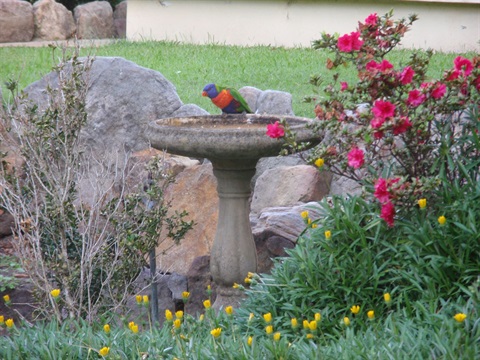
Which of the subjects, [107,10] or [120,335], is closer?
[120,335]

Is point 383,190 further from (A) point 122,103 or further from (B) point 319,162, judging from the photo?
(A) point 122,103

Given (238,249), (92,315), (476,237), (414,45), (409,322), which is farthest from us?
(414,45)

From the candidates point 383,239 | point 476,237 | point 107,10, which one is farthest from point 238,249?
point 107,10

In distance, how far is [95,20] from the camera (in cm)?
1563

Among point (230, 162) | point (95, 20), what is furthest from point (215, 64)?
point (230, 162)

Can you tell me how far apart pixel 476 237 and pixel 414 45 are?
9.02 m

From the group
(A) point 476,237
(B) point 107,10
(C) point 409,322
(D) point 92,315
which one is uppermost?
A: (B) point 107,10

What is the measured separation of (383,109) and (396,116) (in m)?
0.11

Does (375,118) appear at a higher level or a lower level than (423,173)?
higher

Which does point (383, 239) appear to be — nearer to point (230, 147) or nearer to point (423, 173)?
point (423, 173)

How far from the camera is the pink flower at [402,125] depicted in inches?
160

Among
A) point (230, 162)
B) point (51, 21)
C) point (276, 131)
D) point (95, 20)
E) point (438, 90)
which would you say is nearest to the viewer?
point (438, 90)

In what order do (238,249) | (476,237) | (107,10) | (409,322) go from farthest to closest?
(107,10)
(238,249)
(476,237)
(409,322)

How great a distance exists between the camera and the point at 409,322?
375 cm
